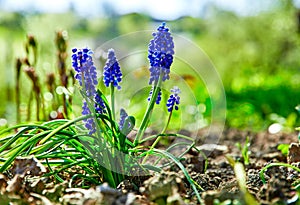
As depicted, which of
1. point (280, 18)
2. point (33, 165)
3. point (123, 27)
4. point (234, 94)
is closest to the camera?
point (33, 165)

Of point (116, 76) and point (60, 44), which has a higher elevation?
point (60, 44)

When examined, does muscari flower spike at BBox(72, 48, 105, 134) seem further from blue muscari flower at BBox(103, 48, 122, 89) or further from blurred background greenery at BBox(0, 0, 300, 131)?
blurred background greenery at BBox(0, 0, 300, 131)

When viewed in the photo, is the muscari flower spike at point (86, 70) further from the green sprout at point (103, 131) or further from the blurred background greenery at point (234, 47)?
the blurred background greenery at point (234, 47)

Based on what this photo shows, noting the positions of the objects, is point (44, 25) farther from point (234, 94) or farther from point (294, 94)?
point (294, 94)

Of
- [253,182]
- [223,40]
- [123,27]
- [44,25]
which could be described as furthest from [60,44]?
[123,27]

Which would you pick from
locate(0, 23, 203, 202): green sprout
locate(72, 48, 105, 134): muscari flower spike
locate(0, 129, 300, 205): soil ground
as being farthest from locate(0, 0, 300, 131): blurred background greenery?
locate(72, 48, 105, 134): muscari flower spike

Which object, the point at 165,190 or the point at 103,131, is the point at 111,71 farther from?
the point at 165,190

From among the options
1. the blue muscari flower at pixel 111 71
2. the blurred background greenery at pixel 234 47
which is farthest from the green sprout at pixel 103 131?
the blurred background greenery at pixel 234 47
